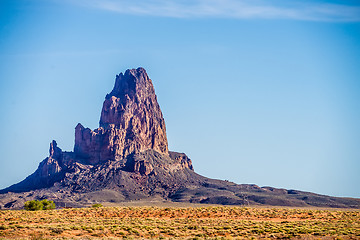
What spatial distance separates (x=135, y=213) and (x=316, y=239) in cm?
4253

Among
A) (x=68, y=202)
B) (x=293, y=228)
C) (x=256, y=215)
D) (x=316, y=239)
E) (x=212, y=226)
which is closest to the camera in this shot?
(x=316, y=239)

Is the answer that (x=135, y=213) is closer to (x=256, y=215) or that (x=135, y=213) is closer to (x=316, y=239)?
(x=256, y=215)

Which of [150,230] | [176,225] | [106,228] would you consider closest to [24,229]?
[106,228]

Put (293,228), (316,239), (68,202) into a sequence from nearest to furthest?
(316,239) < (293,228) < (68,202)

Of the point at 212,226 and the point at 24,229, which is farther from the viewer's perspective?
the point at 212,226

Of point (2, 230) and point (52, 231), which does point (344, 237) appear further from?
point (2, 230)

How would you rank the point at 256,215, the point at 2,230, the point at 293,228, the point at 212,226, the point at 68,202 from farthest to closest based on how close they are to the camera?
the point at 68,202, the point at 256,215, the point at 212,226, the point at 293,228, the point at 2,230

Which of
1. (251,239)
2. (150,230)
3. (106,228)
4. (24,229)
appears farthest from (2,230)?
(251,239)

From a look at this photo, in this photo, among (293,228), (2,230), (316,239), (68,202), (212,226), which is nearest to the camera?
(316,239)

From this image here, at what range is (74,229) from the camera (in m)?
58.9

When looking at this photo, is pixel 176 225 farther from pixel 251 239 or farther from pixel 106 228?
pixel 251 239

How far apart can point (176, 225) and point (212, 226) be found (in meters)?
5.23

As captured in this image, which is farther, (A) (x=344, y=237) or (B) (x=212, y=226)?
(B) (x=212, y=226)

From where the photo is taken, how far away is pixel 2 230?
5628 centimetres
